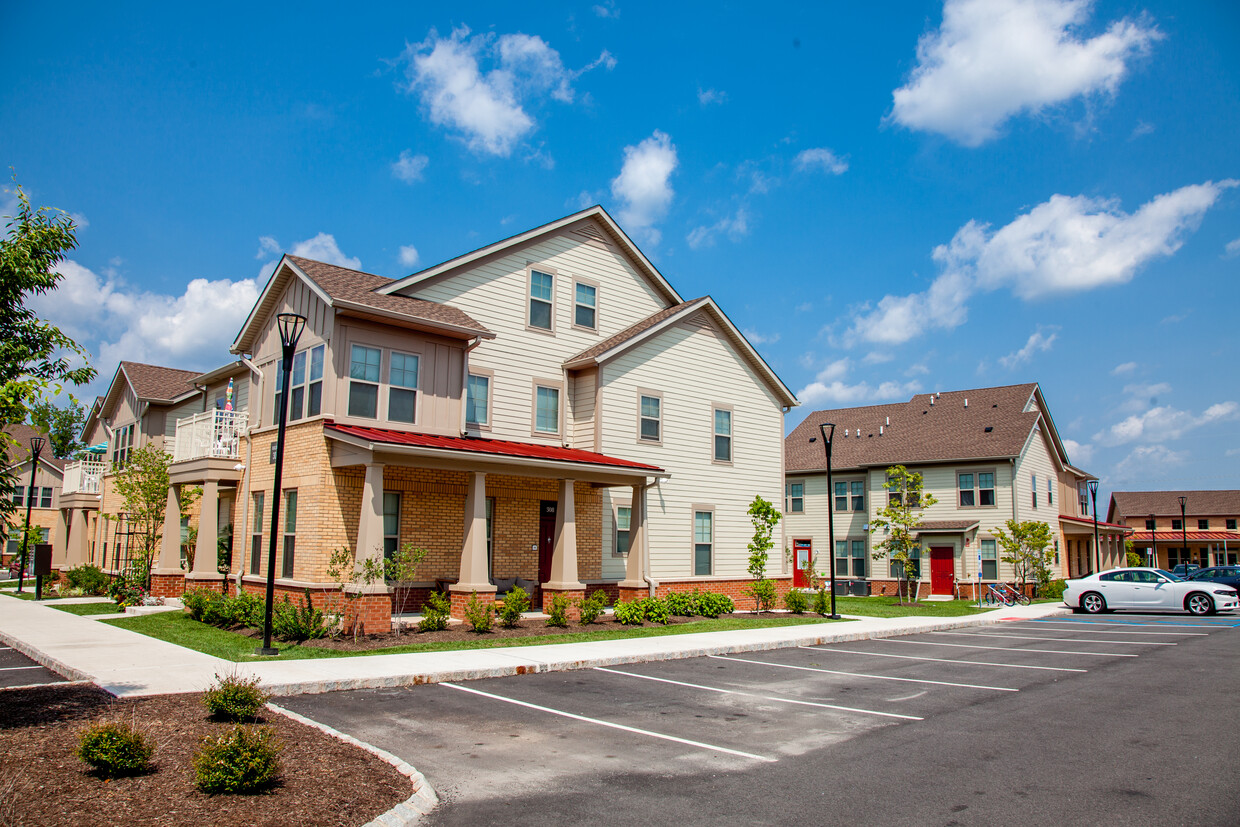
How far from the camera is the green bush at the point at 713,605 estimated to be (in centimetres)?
2212

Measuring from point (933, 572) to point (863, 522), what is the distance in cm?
441

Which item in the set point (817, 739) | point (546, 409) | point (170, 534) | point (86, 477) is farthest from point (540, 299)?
point (86, 477)

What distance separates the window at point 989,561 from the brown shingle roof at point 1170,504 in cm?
5407

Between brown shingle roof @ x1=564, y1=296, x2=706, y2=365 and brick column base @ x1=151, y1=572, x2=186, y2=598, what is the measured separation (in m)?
12.9

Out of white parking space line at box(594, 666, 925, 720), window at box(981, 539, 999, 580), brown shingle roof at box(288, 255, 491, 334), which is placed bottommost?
white parking space line at box(594, 666, 925, 720)

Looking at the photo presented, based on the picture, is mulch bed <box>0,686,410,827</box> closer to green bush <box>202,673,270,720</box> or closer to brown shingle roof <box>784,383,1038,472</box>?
green bush <box>202,673,270,720</box>

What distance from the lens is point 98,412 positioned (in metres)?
37.5

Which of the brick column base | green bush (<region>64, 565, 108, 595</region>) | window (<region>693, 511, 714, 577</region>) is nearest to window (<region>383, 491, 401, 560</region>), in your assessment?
the brick column base

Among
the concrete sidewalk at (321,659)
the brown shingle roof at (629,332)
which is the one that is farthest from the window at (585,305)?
the concrete sidewalk at (321,659)

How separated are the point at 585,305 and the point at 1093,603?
20627 millimetres

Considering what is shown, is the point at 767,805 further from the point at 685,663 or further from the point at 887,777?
the point at 685,663

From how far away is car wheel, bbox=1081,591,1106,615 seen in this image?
1125 inches

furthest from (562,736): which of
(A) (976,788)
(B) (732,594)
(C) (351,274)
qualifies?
(B) (732,594)

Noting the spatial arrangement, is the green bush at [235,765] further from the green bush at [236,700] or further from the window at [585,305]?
the window at [585,305]
